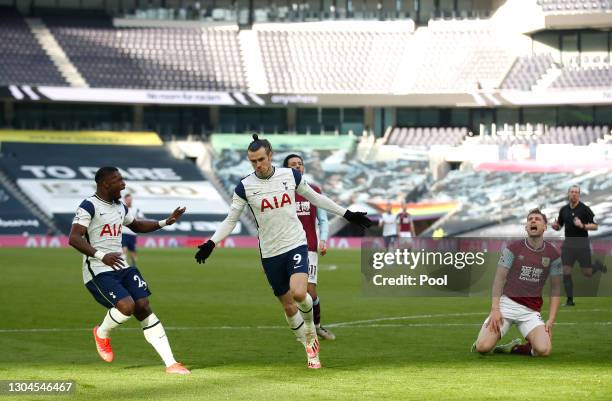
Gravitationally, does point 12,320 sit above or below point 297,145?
above

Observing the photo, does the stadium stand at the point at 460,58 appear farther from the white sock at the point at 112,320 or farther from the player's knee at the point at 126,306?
the player's knee at the point at 126,306

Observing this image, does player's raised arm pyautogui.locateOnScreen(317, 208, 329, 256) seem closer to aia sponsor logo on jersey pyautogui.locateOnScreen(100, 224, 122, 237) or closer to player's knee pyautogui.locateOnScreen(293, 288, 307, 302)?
player's knee pyautogui.locateOnScreen(293, 288, 307, 302)

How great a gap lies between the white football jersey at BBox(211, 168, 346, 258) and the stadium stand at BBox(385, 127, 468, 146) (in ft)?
214

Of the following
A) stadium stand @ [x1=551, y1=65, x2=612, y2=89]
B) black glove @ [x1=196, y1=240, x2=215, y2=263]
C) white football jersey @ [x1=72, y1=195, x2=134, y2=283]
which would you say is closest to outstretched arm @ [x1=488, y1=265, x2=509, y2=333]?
black glove @ [x1=196, y1=240, x2=215, y2=263]

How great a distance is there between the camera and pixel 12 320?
2055 centimetres

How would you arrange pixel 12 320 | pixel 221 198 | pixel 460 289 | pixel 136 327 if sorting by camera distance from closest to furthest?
pixel 460 289 < pixel 136 327 < pixel 12 320 < pixel 221 198

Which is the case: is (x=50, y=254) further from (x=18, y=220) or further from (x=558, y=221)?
(x=558, y=221)

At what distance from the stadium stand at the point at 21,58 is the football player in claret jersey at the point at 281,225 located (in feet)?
207

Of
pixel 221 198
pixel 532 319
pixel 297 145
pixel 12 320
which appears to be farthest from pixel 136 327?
pixel 297 145

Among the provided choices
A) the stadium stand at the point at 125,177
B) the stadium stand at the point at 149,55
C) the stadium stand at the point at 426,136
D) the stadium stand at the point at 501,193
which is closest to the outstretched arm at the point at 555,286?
the stadium stand at the point at 501,193

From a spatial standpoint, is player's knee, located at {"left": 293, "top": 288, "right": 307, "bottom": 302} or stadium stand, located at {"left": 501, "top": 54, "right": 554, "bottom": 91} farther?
stadium stand, located at {"left": 501, "top": 54, "right": 554, "bottom": 91}

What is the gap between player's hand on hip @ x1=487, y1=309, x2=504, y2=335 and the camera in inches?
558

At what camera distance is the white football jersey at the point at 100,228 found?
13555 mm

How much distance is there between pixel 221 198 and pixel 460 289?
54.2 metres
